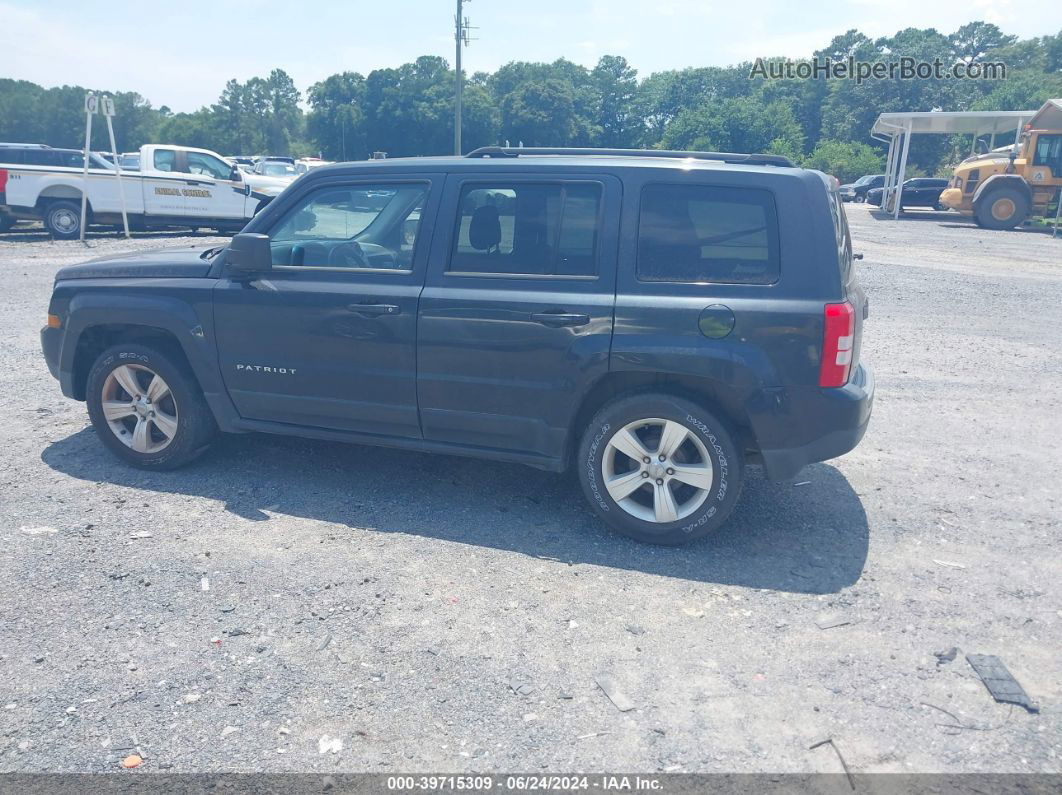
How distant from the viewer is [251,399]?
16.2 feet

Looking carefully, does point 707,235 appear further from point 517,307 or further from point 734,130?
point 734,130

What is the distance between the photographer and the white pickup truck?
1695 cm

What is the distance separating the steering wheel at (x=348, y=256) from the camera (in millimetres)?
4734

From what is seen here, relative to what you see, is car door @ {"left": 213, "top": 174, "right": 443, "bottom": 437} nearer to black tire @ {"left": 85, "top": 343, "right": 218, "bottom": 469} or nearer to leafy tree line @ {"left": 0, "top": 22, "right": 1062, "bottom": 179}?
black tire @ {"left": 85, "top": 343, "right": 218, "bottom": 469}

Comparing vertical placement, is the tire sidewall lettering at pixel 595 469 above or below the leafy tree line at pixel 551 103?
below

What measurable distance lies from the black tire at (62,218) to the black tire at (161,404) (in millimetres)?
14523

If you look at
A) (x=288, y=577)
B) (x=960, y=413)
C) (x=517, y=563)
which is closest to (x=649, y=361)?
(x=517, y=563)

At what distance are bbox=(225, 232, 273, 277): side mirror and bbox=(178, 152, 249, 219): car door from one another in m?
15.2

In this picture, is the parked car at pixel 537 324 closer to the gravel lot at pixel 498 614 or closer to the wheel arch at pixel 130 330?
the wheel arch at pixel 130 330

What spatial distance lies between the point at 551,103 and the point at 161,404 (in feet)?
264

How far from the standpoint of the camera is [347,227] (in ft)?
16.1

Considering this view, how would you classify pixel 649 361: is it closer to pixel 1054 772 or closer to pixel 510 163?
pixel 510 163

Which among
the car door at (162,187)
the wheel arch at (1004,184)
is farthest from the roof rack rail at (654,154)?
the wheel arch at (1004,184)

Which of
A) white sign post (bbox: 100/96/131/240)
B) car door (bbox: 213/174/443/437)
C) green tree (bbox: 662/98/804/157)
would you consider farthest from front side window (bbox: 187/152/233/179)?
green tree (bbox: 662/98/804/157)
